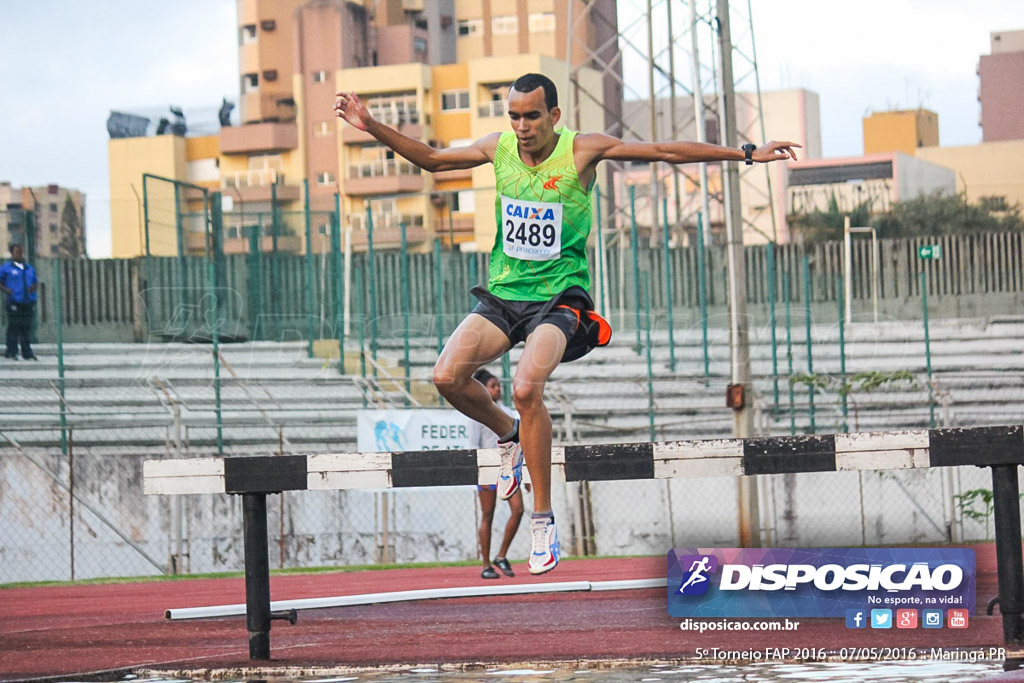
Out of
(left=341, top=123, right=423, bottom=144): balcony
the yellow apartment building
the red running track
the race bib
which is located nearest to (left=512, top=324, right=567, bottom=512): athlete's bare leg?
the race bib

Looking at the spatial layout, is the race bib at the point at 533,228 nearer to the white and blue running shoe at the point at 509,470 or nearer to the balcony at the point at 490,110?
the white and blue running shoe at the point at 509,470

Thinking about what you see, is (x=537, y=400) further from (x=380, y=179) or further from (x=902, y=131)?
(x=380, y=179)

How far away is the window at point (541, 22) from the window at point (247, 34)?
1399cm

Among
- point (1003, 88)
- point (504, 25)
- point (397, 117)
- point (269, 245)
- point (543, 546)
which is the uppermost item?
point (504, 25)

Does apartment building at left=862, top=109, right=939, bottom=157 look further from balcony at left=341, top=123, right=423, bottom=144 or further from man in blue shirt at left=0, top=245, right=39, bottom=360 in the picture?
man in blue shirt at left=0, top=245, right=39, bottom=360

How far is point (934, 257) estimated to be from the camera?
20.5 m

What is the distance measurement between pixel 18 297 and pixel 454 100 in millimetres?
39913

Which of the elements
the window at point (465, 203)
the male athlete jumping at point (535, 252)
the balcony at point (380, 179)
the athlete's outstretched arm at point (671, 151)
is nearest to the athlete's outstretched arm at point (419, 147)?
the male athlete jumping at point (535, 252)

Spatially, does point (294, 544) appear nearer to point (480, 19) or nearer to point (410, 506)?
point (410, 506)

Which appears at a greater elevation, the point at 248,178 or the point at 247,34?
the point at 247,34

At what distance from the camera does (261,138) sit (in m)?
61.2

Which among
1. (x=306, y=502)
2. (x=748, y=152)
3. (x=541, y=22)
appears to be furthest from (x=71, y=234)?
(x=541, y=22)

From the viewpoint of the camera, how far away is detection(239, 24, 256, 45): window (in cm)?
6556

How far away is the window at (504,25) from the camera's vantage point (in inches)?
2409
